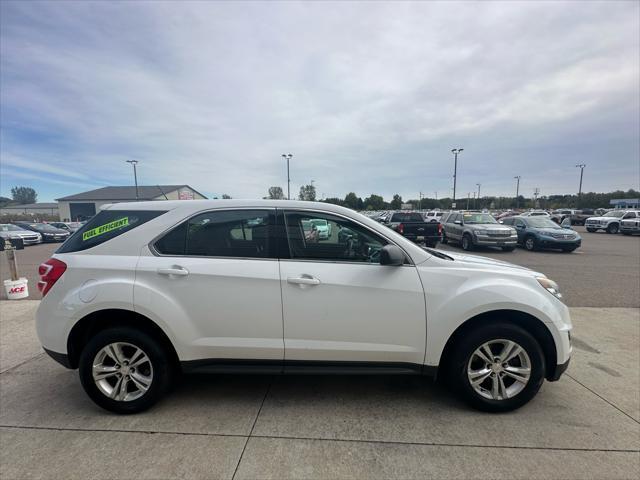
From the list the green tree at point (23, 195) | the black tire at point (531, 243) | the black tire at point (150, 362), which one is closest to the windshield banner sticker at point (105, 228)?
the black tire at point (150, 362)

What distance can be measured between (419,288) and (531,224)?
14458 mm

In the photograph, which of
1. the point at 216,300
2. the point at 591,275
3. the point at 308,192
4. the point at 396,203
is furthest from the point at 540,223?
the point at 396,203

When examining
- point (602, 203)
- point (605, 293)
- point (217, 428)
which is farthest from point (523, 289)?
point (602, 203)

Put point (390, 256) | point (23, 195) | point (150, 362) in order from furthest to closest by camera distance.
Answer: point (23, 195), point (150, 362), point (390, 256)

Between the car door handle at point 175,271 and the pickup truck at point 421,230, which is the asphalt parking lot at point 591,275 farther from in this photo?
the car door handle at point 175,271

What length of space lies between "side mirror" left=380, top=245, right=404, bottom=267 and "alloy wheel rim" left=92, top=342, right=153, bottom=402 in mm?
2133

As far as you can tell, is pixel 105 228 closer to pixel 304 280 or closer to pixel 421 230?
pixel 304 280

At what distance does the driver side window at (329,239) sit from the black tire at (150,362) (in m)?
1.40

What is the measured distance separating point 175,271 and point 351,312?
1.48m

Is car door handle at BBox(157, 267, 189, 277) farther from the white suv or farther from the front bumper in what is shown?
the front bumper

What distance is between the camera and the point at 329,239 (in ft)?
9.14

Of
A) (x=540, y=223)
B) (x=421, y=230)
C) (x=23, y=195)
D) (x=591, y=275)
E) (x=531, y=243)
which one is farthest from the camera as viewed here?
(x=23, y=195)

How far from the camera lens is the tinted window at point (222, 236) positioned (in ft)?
8.89

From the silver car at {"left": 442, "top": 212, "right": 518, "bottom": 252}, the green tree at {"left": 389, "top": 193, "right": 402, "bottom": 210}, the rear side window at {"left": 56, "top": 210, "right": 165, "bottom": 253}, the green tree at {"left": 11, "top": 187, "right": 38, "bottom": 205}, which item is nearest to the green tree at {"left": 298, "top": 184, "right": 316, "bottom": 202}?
the green tree at {"left": 389, "top": 193, "right": 402, "bottom": 210}
